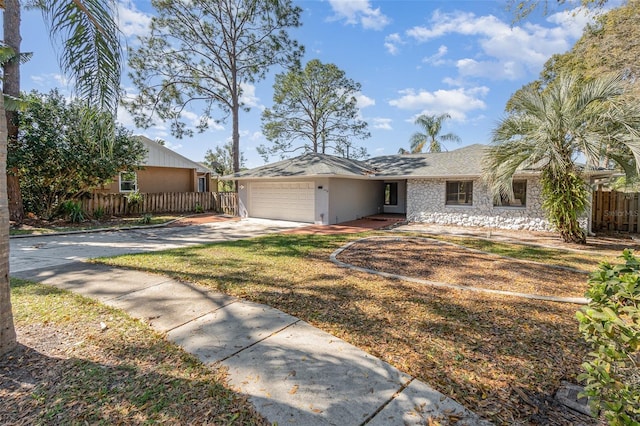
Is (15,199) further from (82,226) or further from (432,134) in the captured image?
(432,134)

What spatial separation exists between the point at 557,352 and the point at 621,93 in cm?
883

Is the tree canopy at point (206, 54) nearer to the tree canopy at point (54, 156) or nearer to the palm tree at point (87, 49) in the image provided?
the tree canopy at point (54, 156)

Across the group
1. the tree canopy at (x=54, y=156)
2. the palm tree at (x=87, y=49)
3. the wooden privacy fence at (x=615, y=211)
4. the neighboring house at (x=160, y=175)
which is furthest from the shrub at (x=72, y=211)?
the wooden privacy fence at (x=615, y=211)

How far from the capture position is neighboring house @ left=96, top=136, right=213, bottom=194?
18578 mm

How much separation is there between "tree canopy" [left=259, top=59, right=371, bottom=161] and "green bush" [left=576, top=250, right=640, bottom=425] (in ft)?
83.7

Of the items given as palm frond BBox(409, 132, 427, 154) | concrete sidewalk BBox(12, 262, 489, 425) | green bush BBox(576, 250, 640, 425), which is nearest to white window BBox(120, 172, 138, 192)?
concrete sidewalk BBox(12, 262, 489, 425)

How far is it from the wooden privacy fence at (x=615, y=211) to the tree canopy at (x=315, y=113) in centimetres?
1766

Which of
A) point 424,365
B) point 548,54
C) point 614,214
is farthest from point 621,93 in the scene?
point 548,54

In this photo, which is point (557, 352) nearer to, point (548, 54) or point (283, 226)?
point (283, 226)

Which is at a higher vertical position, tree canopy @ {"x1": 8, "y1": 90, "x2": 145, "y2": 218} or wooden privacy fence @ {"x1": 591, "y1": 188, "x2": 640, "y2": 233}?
tree canopy @ {"x1": 8, "y1": 90, "x2": 145, "y2": 218}

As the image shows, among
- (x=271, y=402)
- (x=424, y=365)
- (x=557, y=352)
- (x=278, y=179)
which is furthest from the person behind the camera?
(x=278, y=179)

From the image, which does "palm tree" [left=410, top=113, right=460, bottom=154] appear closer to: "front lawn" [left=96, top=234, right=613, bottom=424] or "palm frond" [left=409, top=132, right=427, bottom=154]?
"palm frond" [left=409, top=132, right=427, bottom=154]

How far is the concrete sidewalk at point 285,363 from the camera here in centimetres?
233

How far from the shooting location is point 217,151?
48.1 meters
